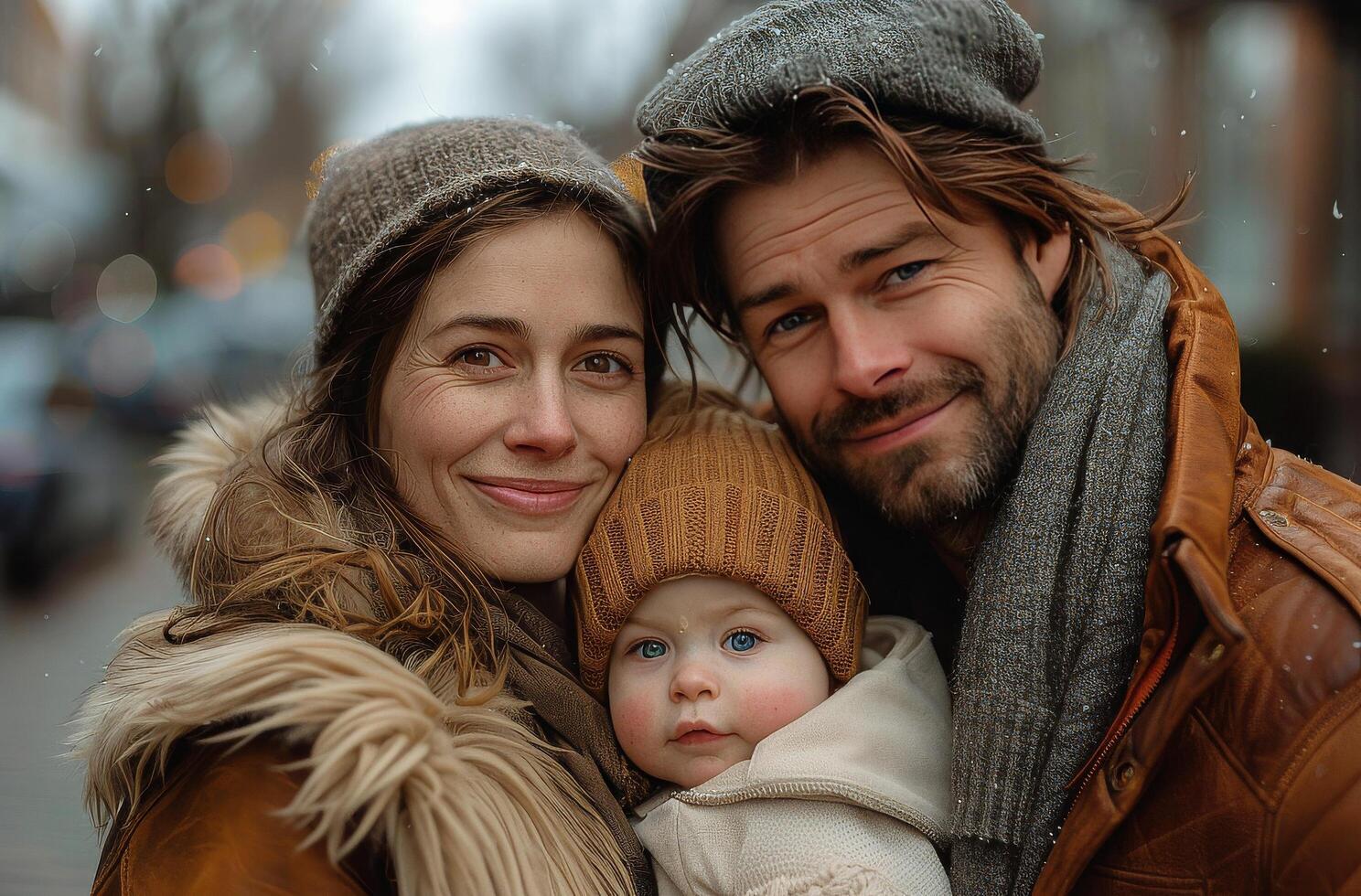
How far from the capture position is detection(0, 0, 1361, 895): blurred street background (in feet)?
25.7

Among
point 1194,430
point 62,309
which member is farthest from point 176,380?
point 1194,430

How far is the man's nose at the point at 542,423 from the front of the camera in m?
2.40

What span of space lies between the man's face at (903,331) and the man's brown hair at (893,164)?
0.06 m

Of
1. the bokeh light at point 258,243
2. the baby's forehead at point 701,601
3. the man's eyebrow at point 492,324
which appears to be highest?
the man's eyebrow at point 492,324

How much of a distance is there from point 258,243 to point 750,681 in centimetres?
3539

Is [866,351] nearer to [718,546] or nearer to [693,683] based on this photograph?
[718,546]

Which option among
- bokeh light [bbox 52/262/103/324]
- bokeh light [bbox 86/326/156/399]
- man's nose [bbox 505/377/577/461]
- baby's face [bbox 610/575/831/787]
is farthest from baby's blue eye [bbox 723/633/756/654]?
bokeh light [bbox 52/262/103/324]

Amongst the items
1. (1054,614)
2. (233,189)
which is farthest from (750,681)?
(233,189)

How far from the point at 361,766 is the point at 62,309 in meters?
21.8

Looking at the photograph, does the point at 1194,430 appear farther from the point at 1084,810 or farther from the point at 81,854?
the point at 81,854

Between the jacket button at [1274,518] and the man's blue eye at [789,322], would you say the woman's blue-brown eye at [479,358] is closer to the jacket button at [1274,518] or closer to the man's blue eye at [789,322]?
the man's blue eye at [789,322]

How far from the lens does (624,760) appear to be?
2.43 metres

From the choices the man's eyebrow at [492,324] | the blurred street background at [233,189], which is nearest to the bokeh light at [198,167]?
the blurred street background at [233,189]

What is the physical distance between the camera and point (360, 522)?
2422 mm
